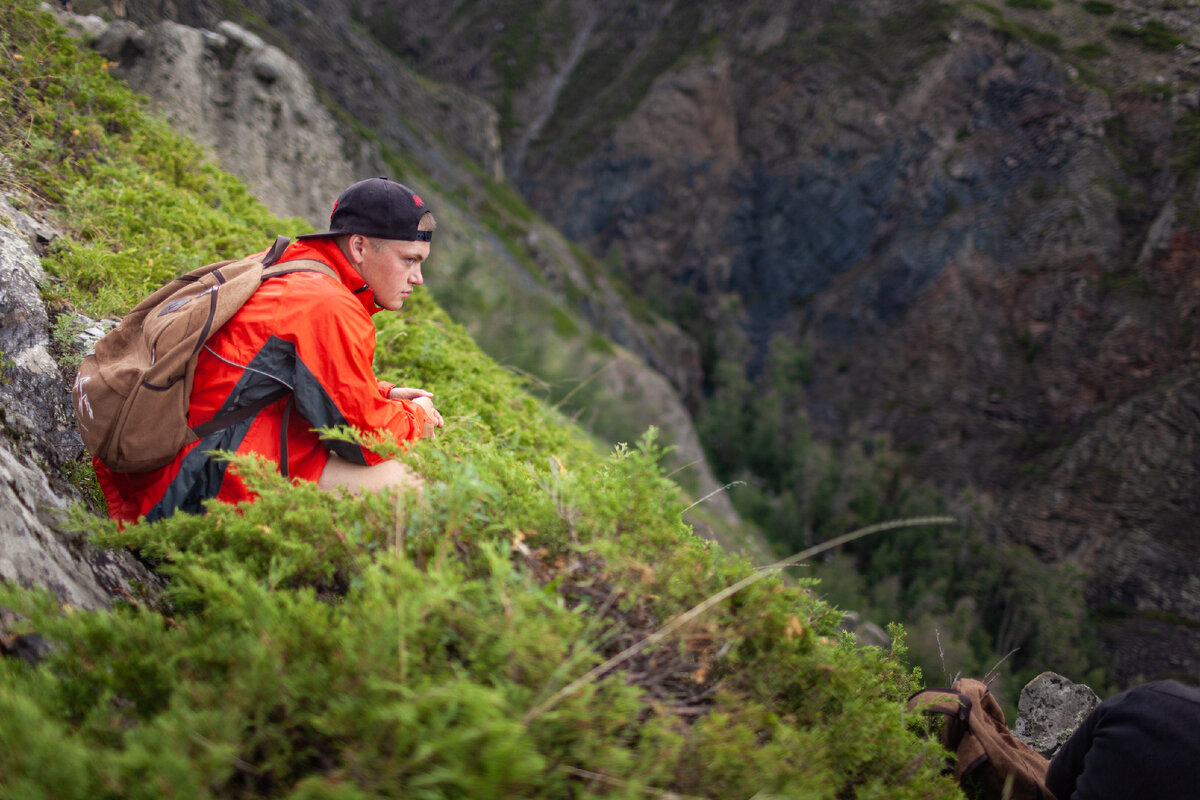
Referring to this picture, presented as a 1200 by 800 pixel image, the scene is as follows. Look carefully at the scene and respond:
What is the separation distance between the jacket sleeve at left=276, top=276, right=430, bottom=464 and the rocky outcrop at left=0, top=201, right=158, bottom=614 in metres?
0.72

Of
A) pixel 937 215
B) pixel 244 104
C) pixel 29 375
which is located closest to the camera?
pixel 29 375

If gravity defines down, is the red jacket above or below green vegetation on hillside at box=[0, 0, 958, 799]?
above

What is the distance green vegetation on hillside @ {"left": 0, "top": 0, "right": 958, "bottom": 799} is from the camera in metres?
1.14

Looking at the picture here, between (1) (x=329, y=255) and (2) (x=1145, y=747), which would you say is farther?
(1) (x=329, y=255)

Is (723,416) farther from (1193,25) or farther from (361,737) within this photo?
(361,737)

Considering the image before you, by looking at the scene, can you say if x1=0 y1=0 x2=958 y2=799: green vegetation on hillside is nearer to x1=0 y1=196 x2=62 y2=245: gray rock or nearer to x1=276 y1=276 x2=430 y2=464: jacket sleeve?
x1=276 y1=276 x2=430 y2=464: jacket sleeve

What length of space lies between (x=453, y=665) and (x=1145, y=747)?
2.38 metres

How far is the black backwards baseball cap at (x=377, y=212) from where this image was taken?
2398 millimetres

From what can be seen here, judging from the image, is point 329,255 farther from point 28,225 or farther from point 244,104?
point 244,104

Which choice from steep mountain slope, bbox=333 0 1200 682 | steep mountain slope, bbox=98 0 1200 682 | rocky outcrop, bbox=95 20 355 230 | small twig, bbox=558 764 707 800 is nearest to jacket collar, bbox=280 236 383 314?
small twig, bbox=558 764 707 800

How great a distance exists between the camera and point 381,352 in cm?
448

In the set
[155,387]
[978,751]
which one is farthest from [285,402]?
[978,751]

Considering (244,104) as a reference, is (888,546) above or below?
below

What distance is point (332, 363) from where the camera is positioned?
6.92ft
